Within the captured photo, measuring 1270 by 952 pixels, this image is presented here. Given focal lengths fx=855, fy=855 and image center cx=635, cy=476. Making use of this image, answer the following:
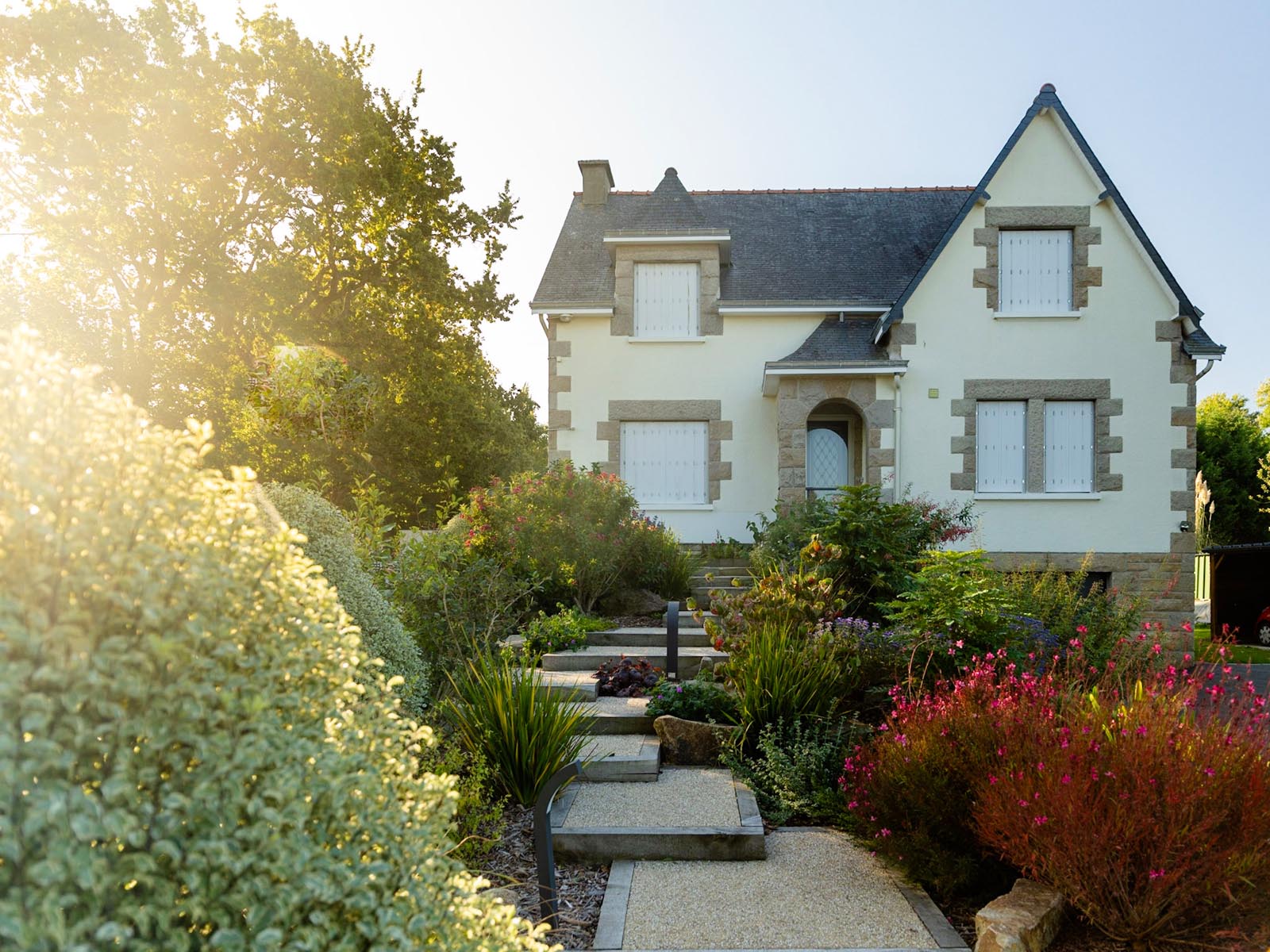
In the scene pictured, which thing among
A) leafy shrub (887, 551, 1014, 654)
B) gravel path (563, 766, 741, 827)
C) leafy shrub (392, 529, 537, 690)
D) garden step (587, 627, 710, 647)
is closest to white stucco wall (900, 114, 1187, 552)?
garden step (587, 627, 710, 647)

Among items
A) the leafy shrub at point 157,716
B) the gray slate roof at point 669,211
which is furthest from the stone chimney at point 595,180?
the leafy shrub at point 157,716

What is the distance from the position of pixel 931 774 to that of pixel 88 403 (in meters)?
3.85

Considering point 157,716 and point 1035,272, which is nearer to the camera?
point 157,716

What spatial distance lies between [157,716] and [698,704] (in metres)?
5.15

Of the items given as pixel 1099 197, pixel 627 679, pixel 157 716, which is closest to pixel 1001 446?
pixel 1099 197

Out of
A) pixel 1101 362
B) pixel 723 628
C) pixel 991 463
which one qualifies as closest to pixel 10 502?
pixel 723 628

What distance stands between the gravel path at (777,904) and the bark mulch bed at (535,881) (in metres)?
0.19

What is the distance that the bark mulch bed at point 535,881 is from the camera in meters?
3.78

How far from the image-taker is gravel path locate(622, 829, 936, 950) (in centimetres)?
366

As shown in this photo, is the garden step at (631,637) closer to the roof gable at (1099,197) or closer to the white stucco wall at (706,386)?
the white stucco wall at (706,386)

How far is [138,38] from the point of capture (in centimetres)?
1702

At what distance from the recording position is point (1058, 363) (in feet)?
43.1

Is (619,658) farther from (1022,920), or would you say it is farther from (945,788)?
(1022,920)

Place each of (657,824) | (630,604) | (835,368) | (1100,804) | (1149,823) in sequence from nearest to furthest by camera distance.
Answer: (1149,823)
(1100,804)
(657,824)
(630,604)
(835,368)
